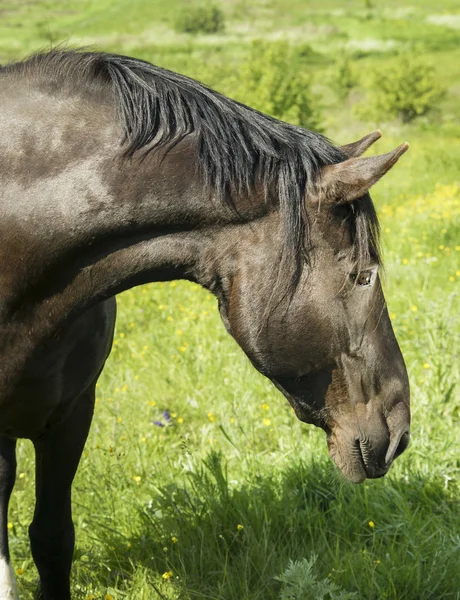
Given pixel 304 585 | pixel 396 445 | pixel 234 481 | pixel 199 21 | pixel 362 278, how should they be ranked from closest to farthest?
pixel 362 278
pixel 396 445
pixel 304 585
pixel 234 481
pixel 199 21

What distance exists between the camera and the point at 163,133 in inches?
77.4

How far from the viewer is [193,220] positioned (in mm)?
1987

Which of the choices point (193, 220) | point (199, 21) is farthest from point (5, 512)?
point (199, 21)

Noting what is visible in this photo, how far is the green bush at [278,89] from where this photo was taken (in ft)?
68.6

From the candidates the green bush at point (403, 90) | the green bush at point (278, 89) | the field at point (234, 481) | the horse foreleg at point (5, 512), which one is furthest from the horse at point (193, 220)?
the green bush at point (403, 90)

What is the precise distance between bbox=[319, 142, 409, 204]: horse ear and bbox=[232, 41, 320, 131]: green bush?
1872 centimetres

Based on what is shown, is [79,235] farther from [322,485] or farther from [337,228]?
[322,485]

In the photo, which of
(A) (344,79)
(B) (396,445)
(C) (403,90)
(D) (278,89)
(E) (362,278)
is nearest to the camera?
(E) (362,278)

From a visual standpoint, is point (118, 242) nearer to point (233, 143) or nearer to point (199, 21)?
point (233, 143)

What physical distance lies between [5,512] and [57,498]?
203mm

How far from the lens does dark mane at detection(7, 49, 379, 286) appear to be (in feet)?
6.37

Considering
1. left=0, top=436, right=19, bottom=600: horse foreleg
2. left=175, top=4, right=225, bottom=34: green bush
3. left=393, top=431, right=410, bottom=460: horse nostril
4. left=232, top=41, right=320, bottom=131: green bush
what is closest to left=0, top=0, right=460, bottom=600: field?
left=0, top=436, right=19, bottom=600: horse foreleg

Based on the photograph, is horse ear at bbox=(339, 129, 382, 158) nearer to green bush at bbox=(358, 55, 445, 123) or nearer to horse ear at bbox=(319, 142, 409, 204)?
horse ear at bbox=(319, 142, 409, 204)

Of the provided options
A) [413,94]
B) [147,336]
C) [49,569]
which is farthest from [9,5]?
[49,569]
